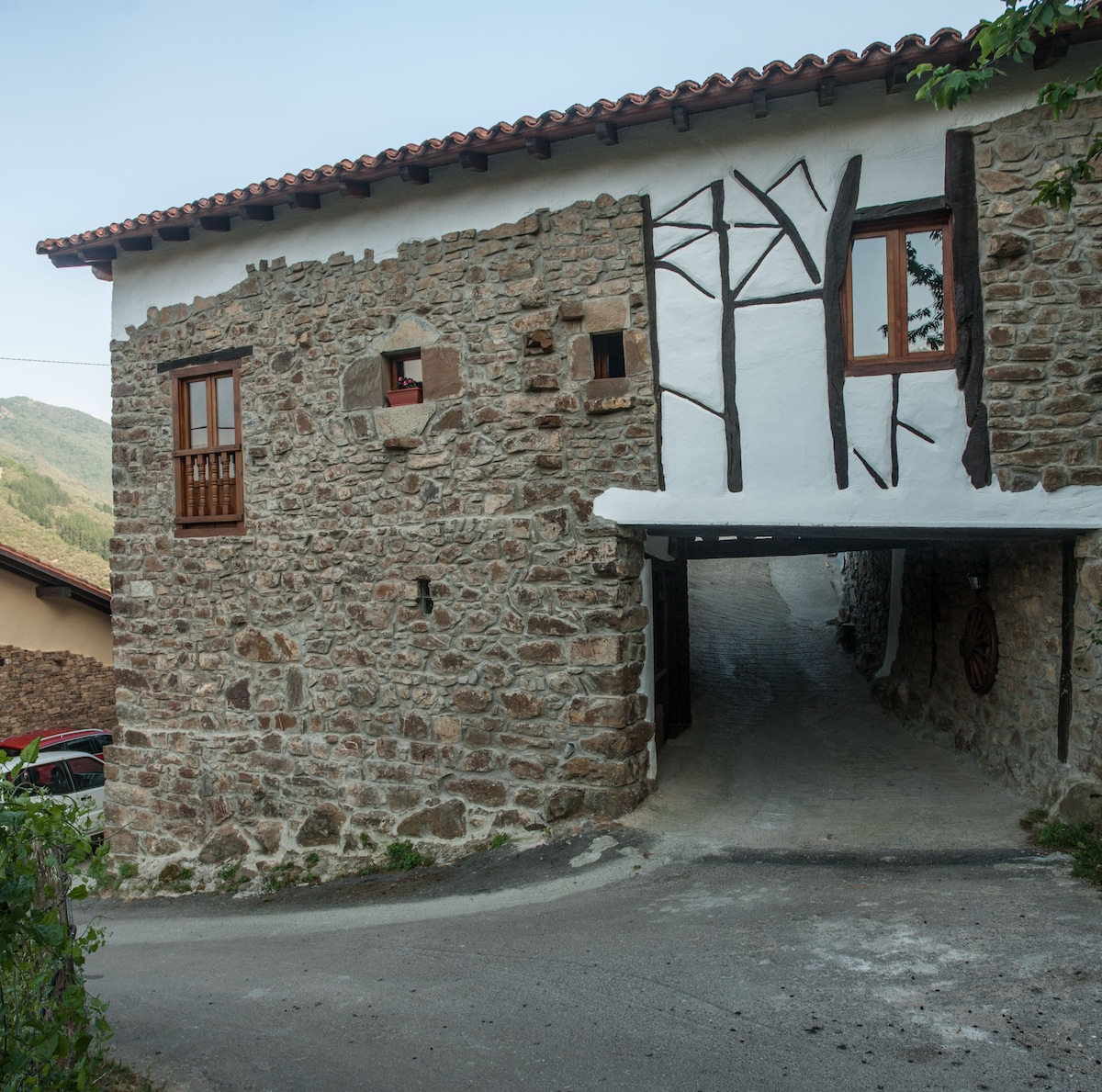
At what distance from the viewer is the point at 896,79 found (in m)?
5.54

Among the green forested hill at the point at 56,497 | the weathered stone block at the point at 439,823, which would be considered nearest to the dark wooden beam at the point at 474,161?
the weathered stone block at the point at 439,823

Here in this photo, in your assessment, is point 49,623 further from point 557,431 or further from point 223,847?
point 557,431

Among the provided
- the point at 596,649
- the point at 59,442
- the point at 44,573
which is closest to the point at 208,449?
the point at 596,649

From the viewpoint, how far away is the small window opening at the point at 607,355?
6.52 metres

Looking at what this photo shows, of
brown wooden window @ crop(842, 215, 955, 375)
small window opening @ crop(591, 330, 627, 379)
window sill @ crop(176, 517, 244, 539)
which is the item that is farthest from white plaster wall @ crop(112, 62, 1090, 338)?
window sill @ crop(176, 517, 244, 539)

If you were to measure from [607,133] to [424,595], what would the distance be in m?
3.59

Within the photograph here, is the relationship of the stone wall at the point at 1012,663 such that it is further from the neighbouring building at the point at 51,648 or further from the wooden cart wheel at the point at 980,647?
the neighbouring building at the point at 51,648

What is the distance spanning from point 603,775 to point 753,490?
7.40 feet

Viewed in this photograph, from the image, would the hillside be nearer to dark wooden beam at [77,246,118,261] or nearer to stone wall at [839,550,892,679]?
dark wooden beam at [77,246,118,261]

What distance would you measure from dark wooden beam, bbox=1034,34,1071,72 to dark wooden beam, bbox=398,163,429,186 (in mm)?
4084

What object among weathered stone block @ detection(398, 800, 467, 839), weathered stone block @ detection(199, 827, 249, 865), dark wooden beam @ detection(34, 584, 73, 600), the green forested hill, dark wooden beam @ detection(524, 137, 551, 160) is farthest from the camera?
the green forested hill

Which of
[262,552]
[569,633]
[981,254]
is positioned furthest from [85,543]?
[981,254]

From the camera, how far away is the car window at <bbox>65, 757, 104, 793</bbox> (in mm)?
10844

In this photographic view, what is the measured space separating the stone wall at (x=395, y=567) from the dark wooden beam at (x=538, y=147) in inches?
17.5
